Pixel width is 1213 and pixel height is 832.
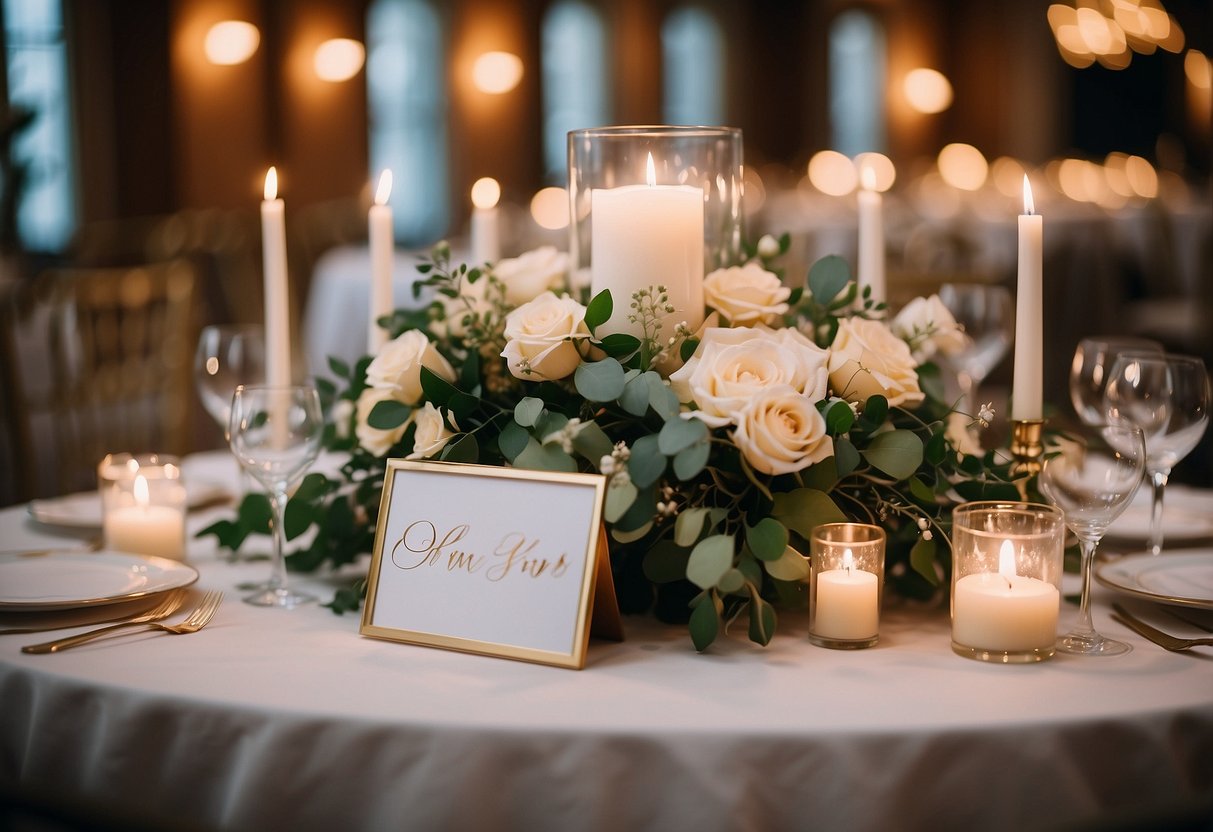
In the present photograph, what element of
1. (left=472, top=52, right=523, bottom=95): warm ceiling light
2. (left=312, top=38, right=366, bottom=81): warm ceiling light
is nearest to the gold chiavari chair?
(left=312, top=38, right=366, bottom=81): warm ceiling light

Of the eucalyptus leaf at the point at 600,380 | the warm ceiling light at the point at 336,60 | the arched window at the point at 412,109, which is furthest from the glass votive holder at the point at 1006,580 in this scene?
the arched window at the point at 412,109

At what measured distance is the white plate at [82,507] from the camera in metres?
1.52

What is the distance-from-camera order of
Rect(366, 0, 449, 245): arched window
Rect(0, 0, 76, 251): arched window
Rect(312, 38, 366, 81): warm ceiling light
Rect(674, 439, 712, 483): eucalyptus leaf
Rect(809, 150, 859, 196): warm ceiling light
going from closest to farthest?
Rect(674, 439, 712, 483): eucalyptus leaf, Rect(0, 0, 76, 251): arched window, Rect(312, 38, 366, 81): warm ceiling light, Rect(809, 150, 859, 196): warm ceiling light, Rect(366, 0, 449, 245): arched window

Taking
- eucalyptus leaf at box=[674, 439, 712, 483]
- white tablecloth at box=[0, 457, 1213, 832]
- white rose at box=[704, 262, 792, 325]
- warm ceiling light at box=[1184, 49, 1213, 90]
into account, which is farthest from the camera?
warm ceiling light at box=[1184, 49, 1213, 90]

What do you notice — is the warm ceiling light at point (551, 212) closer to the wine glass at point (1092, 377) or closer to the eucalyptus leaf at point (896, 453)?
the wine glass at point (1092, 377)

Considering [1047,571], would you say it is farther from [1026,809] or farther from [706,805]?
[706,805]

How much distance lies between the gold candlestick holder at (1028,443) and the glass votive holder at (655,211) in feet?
1.12

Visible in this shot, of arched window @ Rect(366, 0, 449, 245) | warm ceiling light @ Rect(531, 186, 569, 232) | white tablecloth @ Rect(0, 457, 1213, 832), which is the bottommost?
white tablecloth @ Rect(0, 457, 1213, 832)

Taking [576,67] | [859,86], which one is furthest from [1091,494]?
[859,86]

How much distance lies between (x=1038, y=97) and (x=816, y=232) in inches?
335

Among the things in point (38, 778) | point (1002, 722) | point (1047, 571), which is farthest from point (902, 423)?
point (38, 778)

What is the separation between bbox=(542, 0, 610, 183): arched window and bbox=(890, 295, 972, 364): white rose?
10535 mm

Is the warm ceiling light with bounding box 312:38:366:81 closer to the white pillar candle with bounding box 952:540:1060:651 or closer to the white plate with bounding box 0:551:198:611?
the white plate with bounding box 0:551:198:611

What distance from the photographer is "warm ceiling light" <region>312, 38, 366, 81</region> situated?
9273 mm
